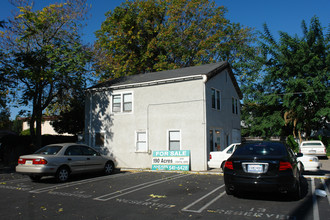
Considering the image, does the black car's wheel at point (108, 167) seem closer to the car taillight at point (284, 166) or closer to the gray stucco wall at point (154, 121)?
the gray stucco wall at point (154, 121)

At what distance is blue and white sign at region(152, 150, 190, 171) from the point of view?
570 inches

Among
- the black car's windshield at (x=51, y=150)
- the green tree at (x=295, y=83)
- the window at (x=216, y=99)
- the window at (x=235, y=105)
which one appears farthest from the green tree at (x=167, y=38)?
the black car's windshield at (x=51, y=150)

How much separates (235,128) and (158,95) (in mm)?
Result: 6673

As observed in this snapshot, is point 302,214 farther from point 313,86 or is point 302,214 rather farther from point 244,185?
point 313,86

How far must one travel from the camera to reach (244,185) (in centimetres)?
674

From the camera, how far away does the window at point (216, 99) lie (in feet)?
53.8

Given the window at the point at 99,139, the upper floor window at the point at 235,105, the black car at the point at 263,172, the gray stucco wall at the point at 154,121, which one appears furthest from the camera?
the upper floor window at the point at 235,105

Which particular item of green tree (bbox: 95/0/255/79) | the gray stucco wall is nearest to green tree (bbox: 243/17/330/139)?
green tree (bbox: 95/0/255/79)

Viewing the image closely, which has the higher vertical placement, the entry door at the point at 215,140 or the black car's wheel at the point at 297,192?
the entry door at the point at 215,140

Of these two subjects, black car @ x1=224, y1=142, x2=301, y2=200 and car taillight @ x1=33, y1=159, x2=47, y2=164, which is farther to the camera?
car taillight @ x1=33, y1=159, x2=47, y2=164

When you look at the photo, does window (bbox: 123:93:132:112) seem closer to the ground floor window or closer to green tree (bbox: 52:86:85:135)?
the ground floor window

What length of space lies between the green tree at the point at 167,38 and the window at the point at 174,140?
14.1m

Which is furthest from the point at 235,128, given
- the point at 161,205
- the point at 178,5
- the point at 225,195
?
the point at 178,5

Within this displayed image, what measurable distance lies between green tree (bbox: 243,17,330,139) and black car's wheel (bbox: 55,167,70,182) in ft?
66.9
